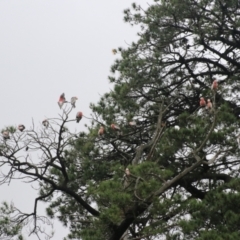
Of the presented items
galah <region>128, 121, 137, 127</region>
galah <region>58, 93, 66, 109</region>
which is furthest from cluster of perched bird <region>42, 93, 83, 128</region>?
galah <region>128, 121, 137, 127</region>

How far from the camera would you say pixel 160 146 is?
453 centimetres

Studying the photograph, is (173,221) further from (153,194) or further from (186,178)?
(186,178)

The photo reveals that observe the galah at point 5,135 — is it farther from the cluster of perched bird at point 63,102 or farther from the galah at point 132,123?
the galah at point 132,123

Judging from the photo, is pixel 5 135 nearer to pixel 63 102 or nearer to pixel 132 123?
pixel 63 102

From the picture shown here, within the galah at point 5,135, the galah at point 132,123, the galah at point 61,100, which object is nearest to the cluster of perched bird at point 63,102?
the galah at point 61,100

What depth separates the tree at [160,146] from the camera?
378cm

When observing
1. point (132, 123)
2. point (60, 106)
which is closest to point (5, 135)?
point (60, 106)

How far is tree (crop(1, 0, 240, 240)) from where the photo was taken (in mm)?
3779


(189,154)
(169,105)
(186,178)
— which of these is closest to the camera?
(189,154)

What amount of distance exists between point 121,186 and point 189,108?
220 centimetres

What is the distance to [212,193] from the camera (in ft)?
13.5

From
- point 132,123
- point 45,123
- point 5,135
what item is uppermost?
point 132,123

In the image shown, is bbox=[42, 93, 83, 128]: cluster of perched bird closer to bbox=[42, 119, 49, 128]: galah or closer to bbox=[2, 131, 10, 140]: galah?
bbox=[42, 119, 49, 128]: galah

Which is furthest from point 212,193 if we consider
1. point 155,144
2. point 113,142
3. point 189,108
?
point 189,108
